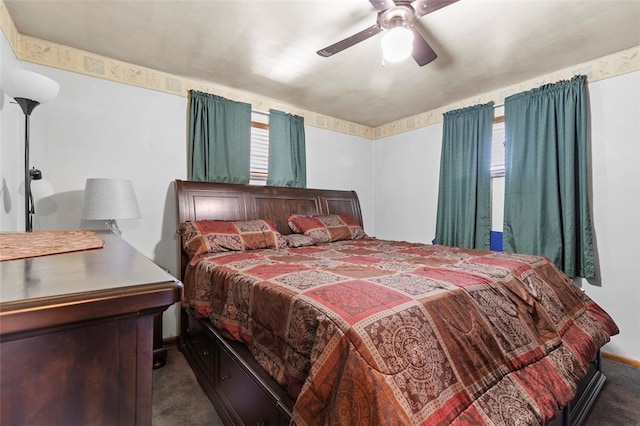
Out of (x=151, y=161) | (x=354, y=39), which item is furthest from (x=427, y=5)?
(x=151, y=161)

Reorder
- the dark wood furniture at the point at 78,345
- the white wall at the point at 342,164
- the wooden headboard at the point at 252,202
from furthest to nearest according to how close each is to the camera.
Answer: the white wall at the point at 342,164, the wooden headboard at the point at 252,202, the dark wood furniture at the point at 78,345

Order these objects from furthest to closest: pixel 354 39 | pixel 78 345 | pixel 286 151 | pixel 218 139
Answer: pixel 286 151 → pixel 218 139 → pixel 354 39 → pixel 78 345

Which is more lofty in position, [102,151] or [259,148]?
[259,148]

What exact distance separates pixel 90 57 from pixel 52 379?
115 inches

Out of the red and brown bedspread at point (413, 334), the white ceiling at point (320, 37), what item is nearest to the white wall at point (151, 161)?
the white ceiling at point (320, 37)

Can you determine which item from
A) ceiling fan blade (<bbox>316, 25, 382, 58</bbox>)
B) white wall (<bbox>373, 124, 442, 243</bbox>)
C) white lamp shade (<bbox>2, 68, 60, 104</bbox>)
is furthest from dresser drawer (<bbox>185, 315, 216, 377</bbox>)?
white wall (<bbox>373, 124, 442, 243</bbox>)

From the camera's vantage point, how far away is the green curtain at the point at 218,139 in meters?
2.95

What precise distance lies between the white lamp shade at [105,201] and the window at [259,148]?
142 centimetres

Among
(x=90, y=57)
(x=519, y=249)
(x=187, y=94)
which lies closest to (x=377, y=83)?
(x=187, y=94)

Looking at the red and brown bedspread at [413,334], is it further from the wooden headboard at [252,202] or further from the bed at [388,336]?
the wooden headboard at [252,202]

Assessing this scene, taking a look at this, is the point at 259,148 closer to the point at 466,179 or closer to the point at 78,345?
the point at 466,179

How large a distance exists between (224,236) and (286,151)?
1.50m

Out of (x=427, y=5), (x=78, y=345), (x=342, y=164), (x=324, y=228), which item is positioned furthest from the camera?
(x=342, y=164)

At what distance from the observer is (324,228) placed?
3.20 m
